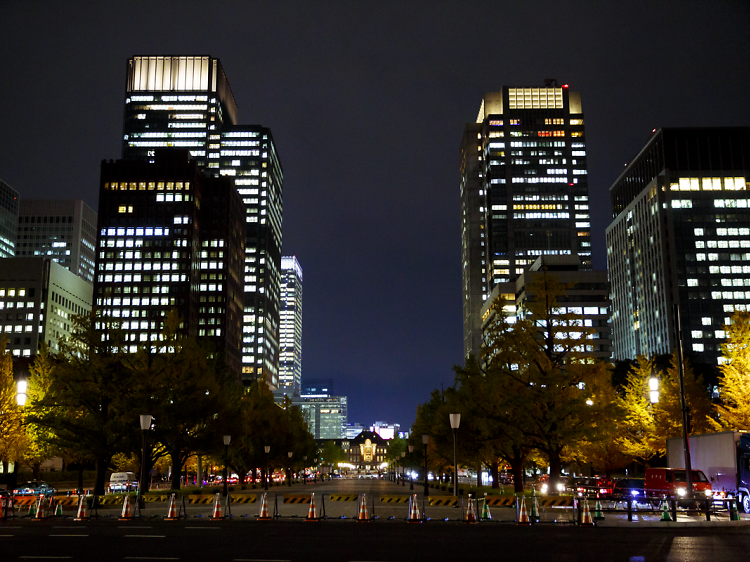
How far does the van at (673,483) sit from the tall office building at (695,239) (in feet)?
464

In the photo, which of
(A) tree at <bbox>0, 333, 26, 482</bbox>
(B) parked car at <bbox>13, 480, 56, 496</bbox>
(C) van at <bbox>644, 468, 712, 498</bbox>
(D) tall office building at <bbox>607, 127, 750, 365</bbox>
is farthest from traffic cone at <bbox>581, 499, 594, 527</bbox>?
(D) tall office building at <bbox>607, 127, 750, 365</bbox>

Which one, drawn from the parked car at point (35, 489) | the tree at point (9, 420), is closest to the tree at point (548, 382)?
the parked car at point (35, 489)

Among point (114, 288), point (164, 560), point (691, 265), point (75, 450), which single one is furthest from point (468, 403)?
point (114, 288)

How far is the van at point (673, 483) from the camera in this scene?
39.8m

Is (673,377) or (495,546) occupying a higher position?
(673,377)

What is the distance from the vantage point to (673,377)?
66312 mm

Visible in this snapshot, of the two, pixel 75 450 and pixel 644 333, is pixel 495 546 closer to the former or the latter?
pixel 75 450

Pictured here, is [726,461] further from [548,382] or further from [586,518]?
[586,518]

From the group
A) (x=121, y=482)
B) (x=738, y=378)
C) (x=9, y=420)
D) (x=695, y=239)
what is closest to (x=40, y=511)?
(x=9, y=420)

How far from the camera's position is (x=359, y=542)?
20797mm

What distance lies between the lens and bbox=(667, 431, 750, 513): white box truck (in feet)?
123

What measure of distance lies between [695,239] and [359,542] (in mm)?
187329

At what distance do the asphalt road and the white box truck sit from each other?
11903 mm

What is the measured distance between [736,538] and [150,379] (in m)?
36.8
